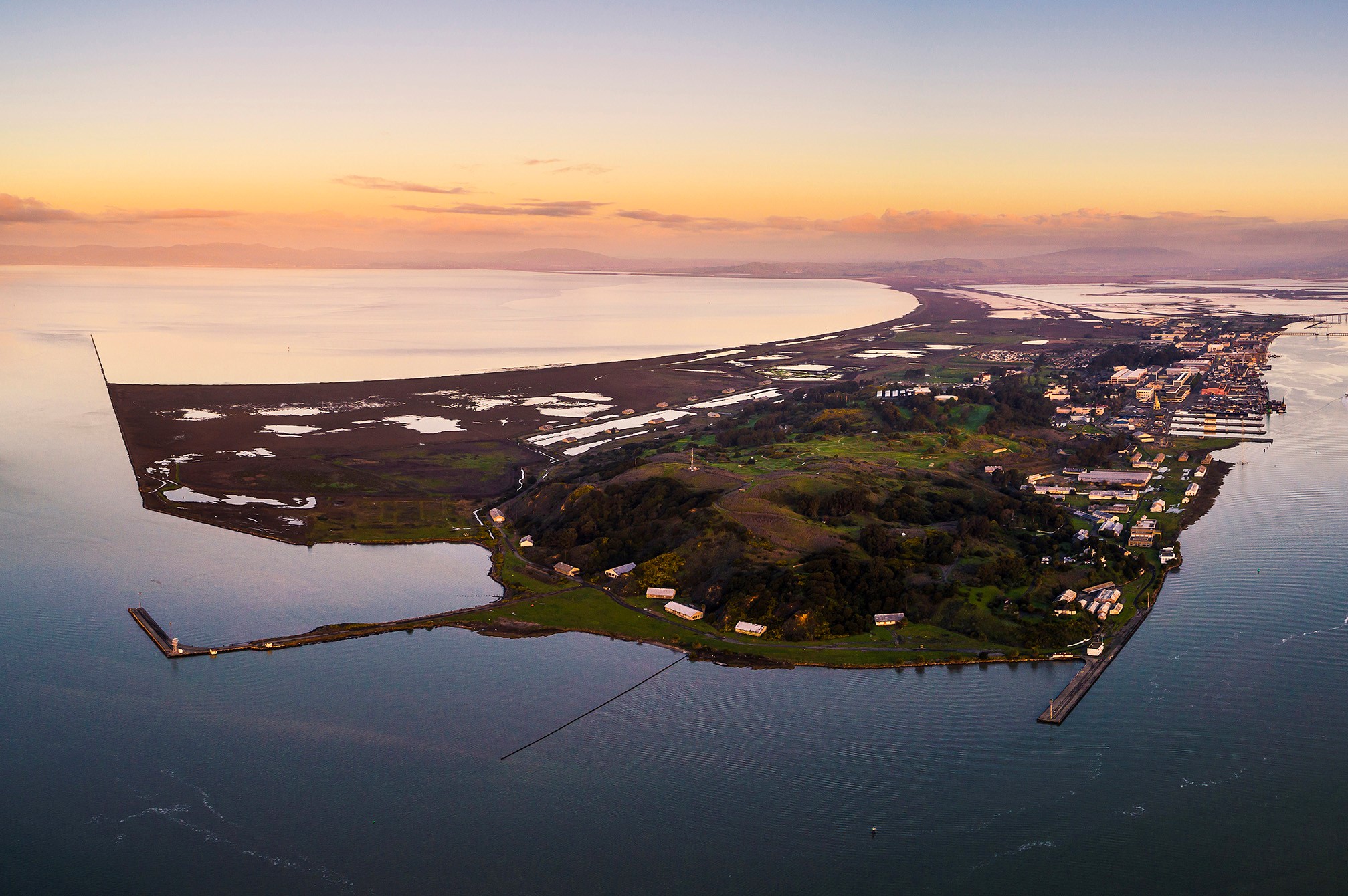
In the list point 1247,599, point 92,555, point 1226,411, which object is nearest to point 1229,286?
point 1226,411

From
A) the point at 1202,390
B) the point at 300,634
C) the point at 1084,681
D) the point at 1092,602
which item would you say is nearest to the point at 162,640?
the point at 300,634

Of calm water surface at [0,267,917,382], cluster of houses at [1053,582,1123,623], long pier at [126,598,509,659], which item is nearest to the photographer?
long pier at [126,598,509,659]

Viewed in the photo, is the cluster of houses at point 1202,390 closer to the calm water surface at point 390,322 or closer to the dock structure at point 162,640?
the calm water surface at point 390,322

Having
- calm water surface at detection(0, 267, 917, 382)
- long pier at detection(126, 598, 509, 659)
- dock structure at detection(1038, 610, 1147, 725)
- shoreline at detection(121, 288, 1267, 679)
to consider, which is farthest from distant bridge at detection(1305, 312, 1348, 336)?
long pier at detection(126, 598, 509, 659)

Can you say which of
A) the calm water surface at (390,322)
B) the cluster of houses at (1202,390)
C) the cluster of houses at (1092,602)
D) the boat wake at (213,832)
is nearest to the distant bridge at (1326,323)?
the cluster of houses at (1202,390)

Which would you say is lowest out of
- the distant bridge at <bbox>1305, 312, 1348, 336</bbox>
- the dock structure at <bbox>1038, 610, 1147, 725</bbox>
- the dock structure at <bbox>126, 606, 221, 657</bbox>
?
the dock structure at <bbox>126, 606, 221, 657</bbox>

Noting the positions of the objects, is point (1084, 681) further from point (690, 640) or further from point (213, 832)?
point (213, 832)

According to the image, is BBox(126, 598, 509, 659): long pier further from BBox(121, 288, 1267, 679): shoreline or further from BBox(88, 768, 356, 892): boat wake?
BBox(88, 768, 356, 892): boat wake

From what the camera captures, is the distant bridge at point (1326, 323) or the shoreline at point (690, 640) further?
the distant bridge at point (1326, 323)

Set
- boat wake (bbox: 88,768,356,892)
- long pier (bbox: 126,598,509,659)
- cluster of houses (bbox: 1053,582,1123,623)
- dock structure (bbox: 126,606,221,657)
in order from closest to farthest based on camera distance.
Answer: boat wake (bbox: 88,768,356,892) < dock structure (bbox: 126,606,221,657) < long pier (bbox: 126,598,509,659) < cluster of houses (bbox: 1053,582,1123,623)
